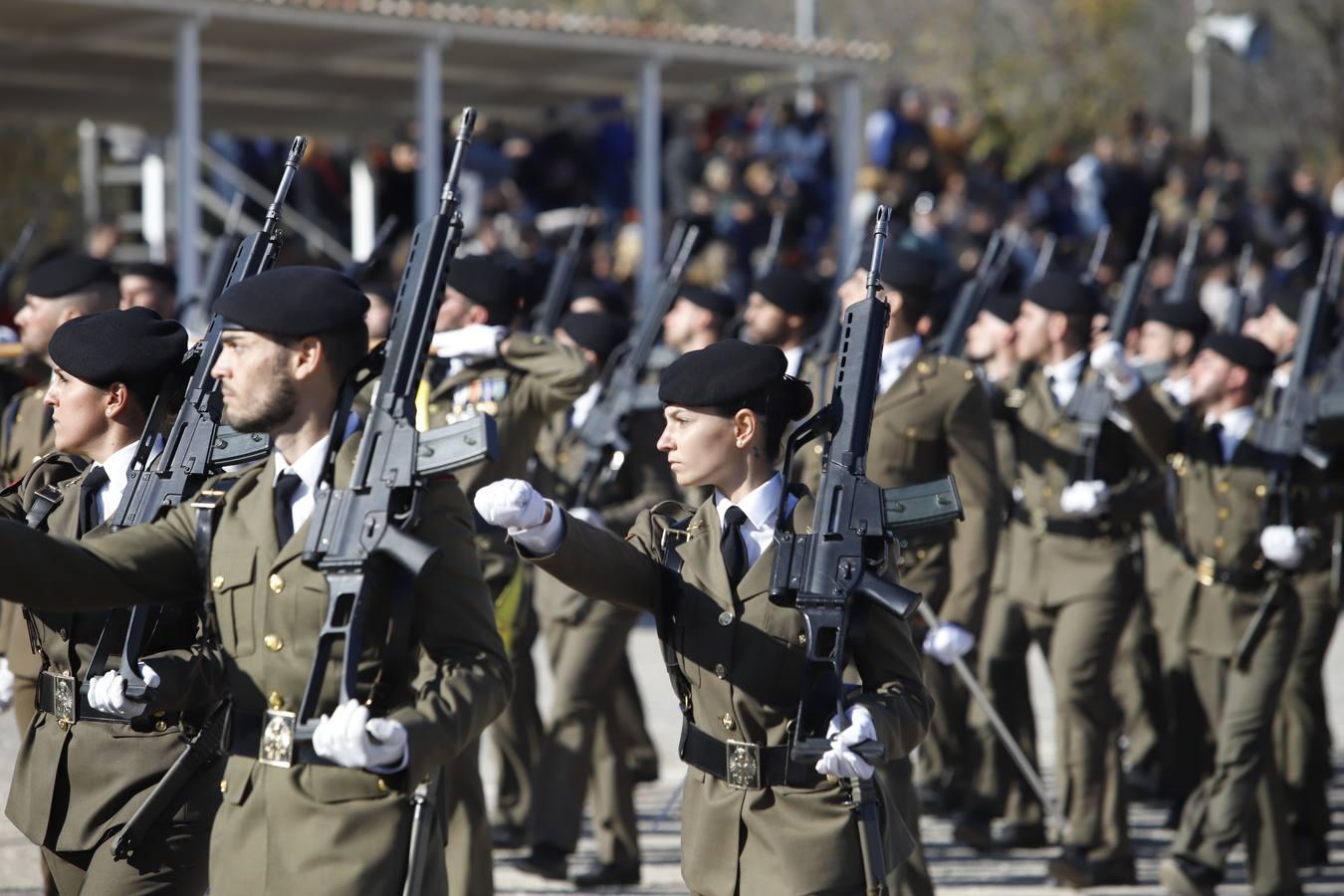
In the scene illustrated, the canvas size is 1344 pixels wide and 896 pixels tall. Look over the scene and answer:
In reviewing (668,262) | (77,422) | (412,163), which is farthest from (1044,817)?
(412,163)

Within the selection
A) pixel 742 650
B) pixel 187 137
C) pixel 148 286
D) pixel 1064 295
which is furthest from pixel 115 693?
pixel 187 137

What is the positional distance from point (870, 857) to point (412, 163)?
11.7 m

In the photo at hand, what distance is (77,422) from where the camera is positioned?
179 inches

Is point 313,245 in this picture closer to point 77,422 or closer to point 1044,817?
point 1044,817

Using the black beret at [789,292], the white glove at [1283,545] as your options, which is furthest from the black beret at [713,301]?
the white glove at [1283,545]

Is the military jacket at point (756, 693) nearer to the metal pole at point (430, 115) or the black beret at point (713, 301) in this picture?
the black beret at point (713, 301)

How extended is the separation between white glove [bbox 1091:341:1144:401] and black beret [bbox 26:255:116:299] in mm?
3334

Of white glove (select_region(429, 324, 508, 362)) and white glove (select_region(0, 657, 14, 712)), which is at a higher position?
white glove (select_region(429, 324, 508, 362))

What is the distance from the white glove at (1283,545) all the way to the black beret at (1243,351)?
59 centimetres

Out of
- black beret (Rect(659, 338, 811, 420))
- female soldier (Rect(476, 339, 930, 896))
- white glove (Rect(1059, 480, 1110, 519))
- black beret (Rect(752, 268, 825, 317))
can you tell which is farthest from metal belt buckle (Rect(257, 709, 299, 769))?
white glove (Rect(1059, 480, 1110, 519))

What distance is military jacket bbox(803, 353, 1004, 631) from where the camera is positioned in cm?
644

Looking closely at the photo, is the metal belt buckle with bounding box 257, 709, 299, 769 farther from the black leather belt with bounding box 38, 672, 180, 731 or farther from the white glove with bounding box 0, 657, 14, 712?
the white glove with bounding box 0, 657, 14, 712

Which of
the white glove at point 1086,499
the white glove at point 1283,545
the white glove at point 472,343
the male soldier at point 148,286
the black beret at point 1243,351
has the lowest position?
the white glove at point 1283,545

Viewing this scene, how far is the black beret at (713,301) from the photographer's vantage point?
26.2ft
